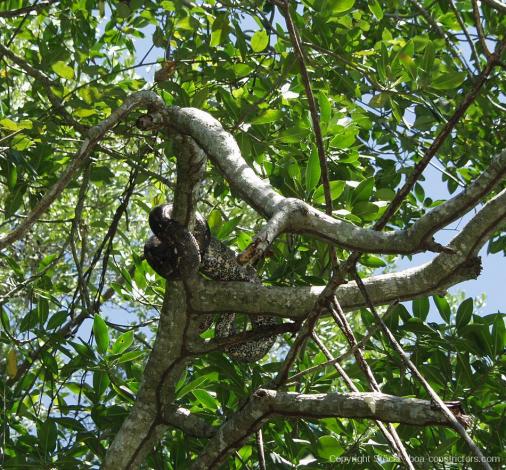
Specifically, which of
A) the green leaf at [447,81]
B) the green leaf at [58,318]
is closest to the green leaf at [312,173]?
the green leaf at [447,81]

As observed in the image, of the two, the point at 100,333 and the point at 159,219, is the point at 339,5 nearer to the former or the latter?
the point at 159,219

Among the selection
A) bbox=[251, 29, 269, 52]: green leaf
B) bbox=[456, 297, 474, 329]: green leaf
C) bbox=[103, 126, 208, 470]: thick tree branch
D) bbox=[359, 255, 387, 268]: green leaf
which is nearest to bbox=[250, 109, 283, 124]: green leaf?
bbox=[251, 29, 269, 52]: green leaf

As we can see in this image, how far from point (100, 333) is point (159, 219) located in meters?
0.77

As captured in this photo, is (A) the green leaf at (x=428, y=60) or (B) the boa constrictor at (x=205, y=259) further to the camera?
(A) the green leaf at (x=428, y=60)

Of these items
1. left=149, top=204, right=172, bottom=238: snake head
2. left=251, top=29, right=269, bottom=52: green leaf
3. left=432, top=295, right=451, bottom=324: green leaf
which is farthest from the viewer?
left=251, top=29, right=269, bottom=52: green leaf

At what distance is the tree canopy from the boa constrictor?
0.02 metres

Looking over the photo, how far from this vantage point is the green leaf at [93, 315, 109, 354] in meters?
3.75

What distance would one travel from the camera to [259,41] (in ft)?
14.6

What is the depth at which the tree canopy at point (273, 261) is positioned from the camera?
9.03 feet

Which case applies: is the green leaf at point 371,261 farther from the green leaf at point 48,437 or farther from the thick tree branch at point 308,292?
the green leaf at point 48,437

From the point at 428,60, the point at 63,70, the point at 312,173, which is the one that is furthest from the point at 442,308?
the point at 63,70

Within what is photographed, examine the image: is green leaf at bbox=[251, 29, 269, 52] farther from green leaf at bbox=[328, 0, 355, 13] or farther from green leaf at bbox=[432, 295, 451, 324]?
green leaf at bbox=[432, 295, 451, 324]

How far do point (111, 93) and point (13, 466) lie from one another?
1728 millimetres

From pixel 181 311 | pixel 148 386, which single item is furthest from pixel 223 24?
pixel 148 386
